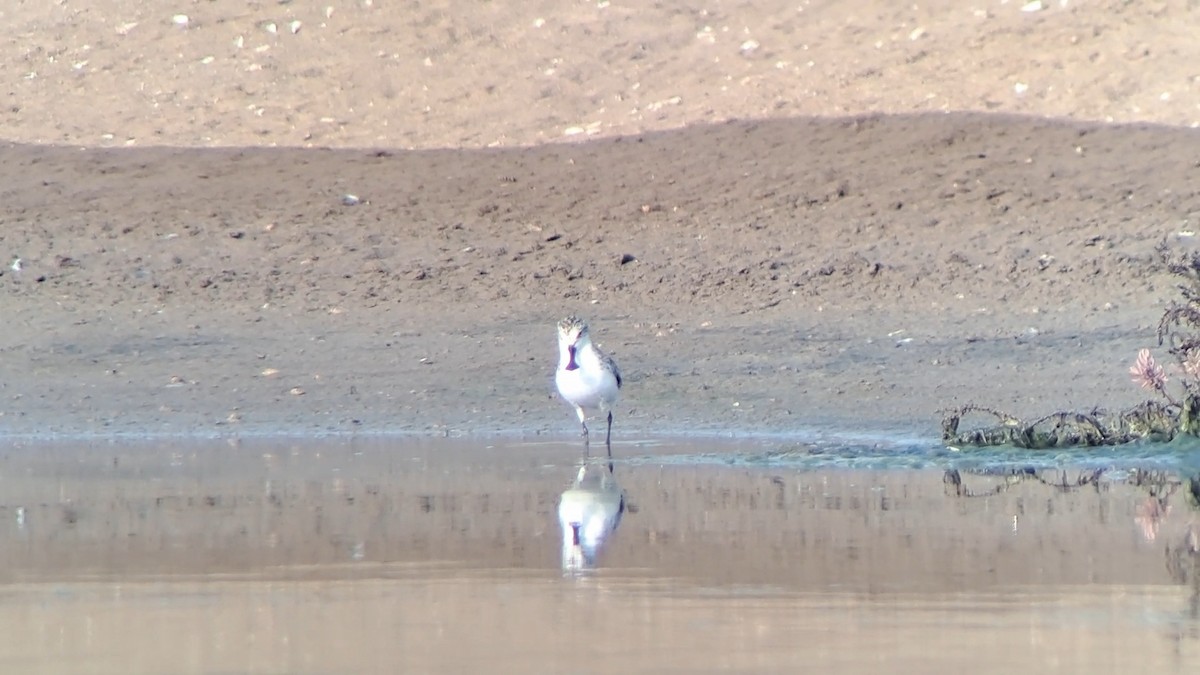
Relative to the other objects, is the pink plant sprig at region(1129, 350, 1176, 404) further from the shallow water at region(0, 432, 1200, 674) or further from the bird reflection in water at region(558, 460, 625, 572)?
the bird reflection in water at region(558, 460, 625, 572)

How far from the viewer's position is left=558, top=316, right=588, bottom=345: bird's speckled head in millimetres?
11445

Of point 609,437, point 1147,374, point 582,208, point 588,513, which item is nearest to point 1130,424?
point 1147,374

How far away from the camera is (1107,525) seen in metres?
7.81

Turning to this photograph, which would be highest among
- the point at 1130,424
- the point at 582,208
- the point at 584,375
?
the point at 582,208

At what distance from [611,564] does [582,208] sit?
31.6ft

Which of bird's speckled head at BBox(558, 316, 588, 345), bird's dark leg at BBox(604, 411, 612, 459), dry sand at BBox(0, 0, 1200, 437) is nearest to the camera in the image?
bird's dark leg at BBox(604, 411, 612, 459)

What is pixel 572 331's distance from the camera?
11.5 metres

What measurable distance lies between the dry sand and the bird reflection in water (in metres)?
2.29

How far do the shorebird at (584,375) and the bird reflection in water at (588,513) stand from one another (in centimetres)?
94

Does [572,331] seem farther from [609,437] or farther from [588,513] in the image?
[588,513]

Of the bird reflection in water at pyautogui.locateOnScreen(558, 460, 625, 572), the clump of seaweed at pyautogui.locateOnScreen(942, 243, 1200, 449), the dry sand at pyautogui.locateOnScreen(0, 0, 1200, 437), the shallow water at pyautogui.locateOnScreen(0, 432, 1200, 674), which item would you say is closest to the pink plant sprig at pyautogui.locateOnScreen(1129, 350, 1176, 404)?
the clump of seaweed at pyautogui.locateOnScreen(942, 243, 1200, 449)

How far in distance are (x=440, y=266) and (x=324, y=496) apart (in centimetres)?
662

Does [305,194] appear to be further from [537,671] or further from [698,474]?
[537,671]

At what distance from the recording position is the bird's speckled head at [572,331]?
1145 centimetres
